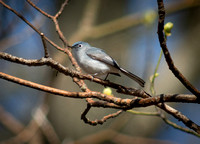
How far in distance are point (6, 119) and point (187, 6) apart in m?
3.15

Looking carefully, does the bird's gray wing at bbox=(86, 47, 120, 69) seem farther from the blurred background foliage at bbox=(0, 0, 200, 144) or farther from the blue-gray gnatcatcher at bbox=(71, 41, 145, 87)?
the blurred background foliage at bbox=(0, 0, 200, 144)

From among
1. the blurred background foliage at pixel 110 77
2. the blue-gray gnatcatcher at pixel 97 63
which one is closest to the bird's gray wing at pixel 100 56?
the blue-gray gnatcatcher at pixel 97 63

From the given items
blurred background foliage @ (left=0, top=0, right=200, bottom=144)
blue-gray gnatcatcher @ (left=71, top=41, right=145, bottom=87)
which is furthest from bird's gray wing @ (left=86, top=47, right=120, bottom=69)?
blurred background foliage @ (left=0, top=0, right=200, bottom=144)

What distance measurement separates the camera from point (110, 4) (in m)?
4.46

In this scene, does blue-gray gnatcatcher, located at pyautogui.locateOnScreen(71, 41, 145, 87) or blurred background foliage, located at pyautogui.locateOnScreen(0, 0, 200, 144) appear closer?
blue-gray gnatcatcher, located at pyautogui.locateOnScreen(71, 41, 145, 87)

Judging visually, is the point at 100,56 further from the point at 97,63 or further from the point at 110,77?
the point at 110,77

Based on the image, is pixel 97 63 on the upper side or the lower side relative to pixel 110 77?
lower

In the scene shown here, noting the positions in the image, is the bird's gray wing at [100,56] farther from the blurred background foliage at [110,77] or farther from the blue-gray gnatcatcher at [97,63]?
the blurred background foliage at [110,77]

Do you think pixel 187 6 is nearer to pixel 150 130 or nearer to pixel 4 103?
pixel 150 130

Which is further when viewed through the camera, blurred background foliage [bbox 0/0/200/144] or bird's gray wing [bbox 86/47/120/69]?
blurred background foliage [bbox 0/0/200/144]

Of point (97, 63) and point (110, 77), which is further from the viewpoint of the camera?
point (110, 77)

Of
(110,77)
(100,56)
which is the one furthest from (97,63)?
(110,77)

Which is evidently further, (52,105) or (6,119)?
(52,105)

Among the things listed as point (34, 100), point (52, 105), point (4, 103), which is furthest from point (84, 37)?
point (4, 103)
